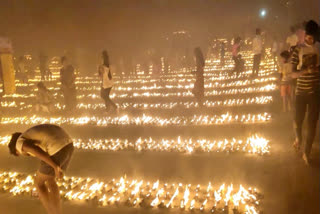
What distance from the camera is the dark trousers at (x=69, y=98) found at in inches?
590

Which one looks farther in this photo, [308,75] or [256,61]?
[256,61]

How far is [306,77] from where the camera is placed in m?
6.64

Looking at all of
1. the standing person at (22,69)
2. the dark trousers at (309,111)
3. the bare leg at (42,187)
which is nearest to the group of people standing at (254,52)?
the dark trousers at (309,111)

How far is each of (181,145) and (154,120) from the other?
10.8 ft

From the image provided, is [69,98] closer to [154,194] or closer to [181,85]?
[181,85]

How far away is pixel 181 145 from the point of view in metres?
9.35

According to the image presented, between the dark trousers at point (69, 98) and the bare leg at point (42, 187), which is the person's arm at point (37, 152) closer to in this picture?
the bare leg at point (42, 187)

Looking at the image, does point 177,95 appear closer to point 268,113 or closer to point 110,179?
point 268,113

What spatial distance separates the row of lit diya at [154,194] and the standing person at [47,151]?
1.36 meters

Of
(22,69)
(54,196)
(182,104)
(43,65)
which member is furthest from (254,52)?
(22,69)

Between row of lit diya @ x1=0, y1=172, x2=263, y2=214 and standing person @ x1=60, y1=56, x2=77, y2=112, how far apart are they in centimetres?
714

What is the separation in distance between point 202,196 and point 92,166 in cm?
296

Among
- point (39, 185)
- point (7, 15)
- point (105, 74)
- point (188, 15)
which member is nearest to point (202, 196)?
point (39, 185)

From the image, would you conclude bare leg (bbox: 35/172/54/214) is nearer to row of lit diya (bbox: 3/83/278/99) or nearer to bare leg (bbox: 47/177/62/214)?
bare leg (bbox: 47/177/62/214)
